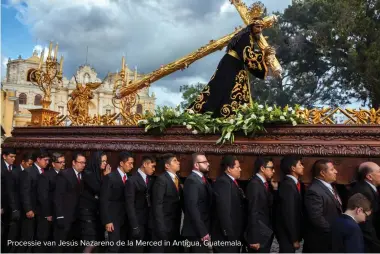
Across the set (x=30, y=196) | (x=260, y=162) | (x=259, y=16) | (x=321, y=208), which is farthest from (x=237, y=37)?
(x=30, y=196)

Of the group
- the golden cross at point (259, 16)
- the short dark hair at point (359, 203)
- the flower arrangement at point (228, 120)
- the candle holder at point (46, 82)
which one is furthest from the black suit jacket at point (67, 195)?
the short dark hair at point (359, 203)

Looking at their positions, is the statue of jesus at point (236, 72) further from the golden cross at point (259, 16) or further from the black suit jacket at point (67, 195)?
the black suit jacket at point (67, 195)

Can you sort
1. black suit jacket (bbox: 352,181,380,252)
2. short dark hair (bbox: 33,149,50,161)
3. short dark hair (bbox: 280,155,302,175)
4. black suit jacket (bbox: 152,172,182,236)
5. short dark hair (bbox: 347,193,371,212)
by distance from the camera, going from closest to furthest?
short dark hair (bbox: 347,193,371,212) < black suit jacket (bbox: 352,181,380,252) < short dark hair (bbox: 280,155,302,175) < black suit jacket (bbox: 152,172,182,236) < short dark hair (bbox: 33,149,50,161)

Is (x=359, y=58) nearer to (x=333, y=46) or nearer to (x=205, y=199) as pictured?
(x=333, y=46)

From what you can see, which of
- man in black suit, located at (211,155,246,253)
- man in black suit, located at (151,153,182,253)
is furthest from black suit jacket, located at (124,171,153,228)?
man in black suit, located at (211,155,246,253)

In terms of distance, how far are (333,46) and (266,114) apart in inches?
703

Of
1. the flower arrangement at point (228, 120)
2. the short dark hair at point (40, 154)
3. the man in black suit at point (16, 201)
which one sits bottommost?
the man in black suit at point (16, 201)

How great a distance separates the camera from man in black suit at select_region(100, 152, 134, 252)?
536 centimetres

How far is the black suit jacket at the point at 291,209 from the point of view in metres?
4.42

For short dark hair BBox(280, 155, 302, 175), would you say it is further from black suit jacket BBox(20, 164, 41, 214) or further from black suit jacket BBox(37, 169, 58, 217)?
black suit jacket BBox(20, 164, 41, 214)

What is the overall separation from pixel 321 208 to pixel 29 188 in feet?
15.3

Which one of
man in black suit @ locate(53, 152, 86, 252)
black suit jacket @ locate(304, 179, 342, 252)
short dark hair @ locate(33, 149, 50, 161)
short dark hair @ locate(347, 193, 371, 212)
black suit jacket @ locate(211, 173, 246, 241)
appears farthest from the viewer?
short dark hair @ locate(33, 149, 50, 161)

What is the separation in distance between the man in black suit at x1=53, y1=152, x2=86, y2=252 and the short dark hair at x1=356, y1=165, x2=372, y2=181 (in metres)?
3.95

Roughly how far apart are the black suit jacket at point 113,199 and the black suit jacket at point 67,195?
74 centimetres
